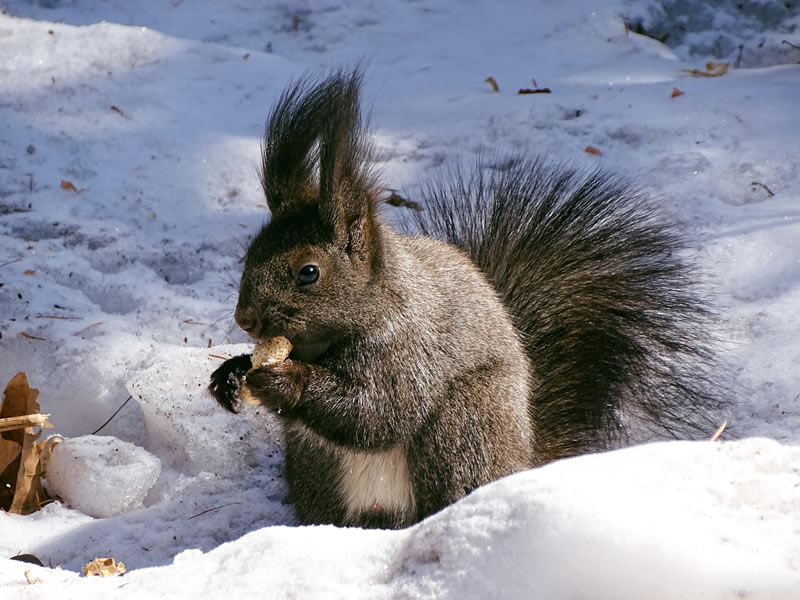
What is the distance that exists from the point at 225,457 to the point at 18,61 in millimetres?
2632

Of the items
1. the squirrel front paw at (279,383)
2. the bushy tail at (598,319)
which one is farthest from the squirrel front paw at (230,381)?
the bushy tail at (598,319)

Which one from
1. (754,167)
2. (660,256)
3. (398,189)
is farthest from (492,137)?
(660,256)

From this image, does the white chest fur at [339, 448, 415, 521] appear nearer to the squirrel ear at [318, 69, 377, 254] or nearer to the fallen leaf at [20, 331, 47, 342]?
the squirrel ear at [318, 69, 377, 254]

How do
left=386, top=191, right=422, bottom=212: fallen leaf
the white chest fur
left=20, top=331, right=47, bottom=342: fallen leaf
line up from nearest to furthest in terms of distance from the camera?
the white chest fur → left=20, top=331, right=47, bottom=342: fallen leaf → left=386, top=191, right=422, bottom=212: fallen leaf

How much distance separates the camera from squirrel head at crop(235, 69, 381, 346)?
207cm

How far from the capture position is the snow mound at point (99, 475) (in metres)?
2.53

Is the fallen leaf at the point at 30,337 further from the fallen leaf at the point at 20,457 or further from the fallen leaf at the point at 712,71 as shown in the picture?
the fallen leaf at the point at 712,71

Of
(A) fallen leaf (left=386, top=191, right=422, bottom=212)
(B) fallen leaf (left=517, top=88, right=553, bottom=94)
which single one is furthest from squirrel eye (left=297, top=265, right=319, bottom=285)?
(B) fallen leaf (left=517, top=88, right=553, bottom=94)

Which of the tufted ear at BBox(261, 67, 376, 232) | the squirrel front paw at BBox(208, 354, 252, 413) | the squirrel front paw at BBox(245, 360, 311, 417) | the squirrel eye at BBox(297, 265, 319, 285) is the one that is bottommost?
the squirrel front paw at BBox(208, 354, 252, 413)

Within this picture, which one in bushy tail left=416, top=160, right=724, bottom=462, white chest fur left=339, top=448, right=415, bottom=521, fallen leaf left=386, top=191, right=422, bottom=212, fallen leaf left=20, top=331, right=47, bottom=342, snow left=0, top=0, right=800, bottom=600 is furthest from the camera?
fallen leaf left=386, top=191, right=422, bottom=212

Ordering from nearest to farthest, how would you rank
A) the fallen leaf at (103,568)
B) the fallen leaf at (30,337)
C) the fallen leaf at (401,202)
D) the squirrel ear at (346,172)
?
1. the fallen leaf at (103,568)
2. the squirrel ear at (346,172)
3. the fallen leaf at (30,337)
4. the fallen leaf at (401,202)

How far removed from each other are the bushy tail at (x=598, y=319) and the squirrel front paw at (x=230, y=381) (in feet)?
2.34

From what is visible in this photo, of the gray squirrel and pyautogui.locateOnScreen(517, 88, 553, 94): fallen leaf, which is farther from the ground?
pyautogui.locateOnScreen(517, 88, 553, 94): fallen leaf

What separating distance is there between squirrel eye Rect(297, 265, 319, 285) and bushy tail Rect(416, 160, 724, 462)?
638 millimetres
